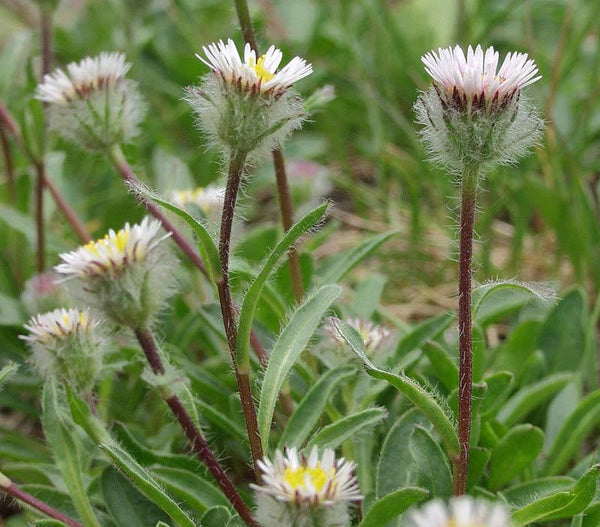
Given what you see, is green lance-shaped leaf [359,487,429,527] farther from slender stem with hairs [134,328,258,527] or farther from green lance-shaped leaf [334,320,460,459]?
slender stem with hairs [134,328,258,527]

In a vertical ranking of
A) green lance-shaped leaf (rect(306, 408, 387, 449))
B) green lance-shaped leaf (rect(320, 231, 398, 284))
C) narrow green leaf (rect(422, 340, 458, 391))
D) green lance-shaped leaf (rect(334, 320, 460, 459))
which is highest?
green lance-shaped leaf (rect(320, 231, 398, 284))

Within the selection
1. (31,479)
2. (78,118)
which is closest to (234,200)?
(78,118)

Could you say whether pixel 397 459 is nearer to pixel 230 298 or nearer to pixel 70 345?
pixel 230 298

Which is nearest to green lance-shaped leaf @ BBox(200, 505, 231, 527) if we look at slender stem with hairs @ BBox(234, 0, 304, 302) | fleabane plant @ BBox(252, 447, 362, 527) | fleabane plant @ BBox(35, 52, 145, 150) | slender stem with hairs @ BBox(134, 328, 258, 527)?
slender stem with hairs @ BBox(134, 328, 258, 527)

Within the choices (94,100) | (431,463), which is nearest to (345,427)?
(431,463)

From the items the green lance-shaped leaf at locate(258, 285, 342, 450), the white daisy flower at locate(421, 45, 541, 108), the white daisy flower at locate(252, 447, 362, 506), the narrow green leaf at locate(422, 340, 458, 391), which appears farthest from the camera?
the narrow green leaf at locate(422, 340, 458, 391)

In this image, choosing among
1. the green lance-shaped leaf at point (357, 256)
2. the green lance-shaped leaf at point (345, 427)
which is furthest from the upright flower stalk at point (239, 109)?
the green lance-shaped leaf at point (357, 256)
